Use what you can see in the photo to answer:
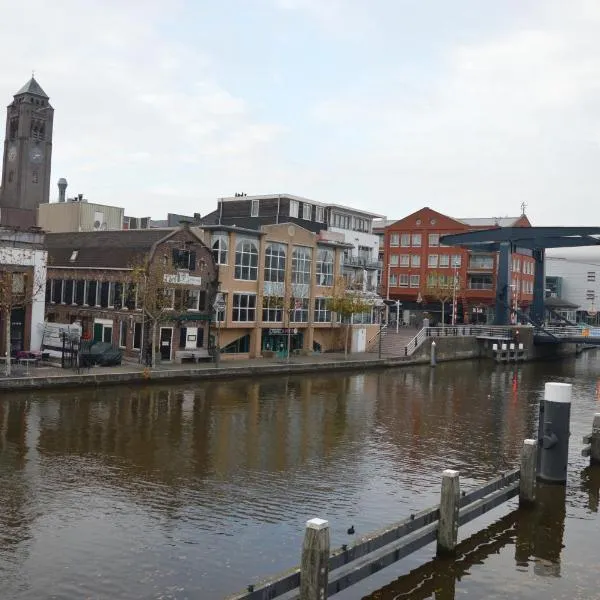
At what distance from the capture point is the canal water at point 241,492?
14586mm

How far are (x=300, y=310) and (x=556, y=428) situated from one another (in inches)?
1522

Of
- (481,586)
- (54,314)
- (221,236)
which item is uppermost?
(221,236)

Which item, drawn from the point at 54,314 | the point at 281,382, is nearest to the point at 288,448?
the point at 281,382

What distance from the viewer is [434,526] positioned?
51.0 ft

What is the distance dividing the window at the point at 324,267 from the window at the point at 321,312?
1584 millimetres

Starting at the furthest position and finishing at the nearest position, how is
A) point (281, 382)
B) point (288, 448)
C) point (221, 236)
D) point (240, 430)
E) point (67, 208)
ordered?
point (67, 208) → point (221, 236) → point (281, 382) → point (240, 430) → point (288, 448)

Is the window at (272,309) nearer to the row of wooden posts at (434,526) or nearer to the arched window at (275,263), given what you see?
the arched window at (275,263)

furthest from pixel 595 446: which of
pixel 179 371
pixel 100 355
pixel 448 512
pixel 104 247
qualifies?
pixel 104 247

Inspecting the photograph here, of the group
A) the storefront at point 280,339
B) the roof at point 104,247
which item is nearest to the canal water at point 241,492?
the roof at point 104,247

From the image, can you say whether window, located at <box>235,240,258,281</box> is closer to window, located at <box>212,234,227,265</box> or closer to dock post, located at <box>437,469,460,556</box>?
window, located at <box>212,234,227,265</box>

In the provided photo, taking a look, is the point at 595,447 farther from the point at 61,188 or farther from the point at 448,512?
the point at 61,188

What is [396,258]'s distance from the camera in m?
104

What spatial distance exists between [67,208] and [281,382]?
3471cm

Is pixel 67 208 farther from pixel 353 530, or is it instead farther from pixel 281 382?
pixel 353 530
